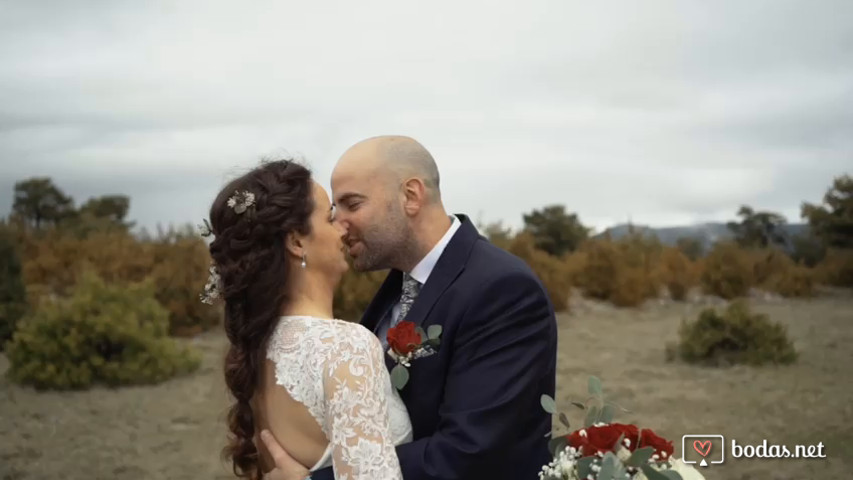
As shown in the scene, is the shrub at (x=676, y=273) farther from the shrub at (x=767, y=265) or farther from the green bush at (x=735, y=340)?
the green bush at (x=735, y=340)

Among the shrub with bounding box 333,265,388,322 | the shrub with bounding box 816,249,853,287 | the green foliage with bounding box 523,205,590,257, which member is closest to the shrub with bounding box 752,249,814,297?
the shrub with bounding box 816,249,853,287

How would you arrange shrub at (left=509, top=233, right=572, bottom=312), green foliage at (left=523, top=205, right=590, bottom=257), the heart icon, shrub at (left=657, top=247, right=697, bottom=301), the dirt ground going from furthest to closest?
green foliage at (left=523, top=205, right=590, bottom=257) < shrub at (left=657, top=247, right=697, bottom=301) < shrub at (left=509, top=233, right=572, bottom=312) < the heart icon < the dirt ground

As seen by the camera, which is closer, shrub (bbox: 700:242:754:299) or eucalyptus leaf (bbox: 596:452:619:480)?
eucalyptus leaf (bbox: 596:452:619:480)

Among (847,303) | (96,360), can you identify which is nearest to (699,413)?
(96,360)

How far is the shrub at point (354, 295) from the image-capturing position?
1388 centimetres

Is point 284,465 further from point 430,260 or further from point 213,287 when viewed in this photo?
point 430,260

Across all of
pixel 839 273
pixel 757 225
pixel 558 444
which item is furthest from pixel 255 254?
pixel 757 225

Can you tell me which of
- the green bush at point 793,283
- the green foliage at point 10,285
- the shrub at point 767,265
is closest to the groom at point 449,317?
the green foliage at point 10,285

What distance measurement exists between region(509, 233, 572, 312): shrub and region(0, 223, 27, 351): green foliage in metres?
8.09

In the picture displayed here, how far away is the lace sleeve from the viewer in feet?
8.44

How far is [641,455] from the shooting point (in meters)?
2.51

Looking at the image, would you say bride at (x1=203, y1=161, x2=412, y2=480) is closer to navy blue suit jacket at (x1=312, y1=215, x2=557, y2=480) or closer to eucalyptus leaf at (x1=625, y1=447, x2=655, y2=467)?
navy blue suit jacket at (x1=312, y1=215, x2=557, y2=480)

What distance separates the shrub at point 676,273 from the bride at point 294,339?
17483 mm

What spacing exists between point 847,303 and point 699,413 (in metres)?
11.7
